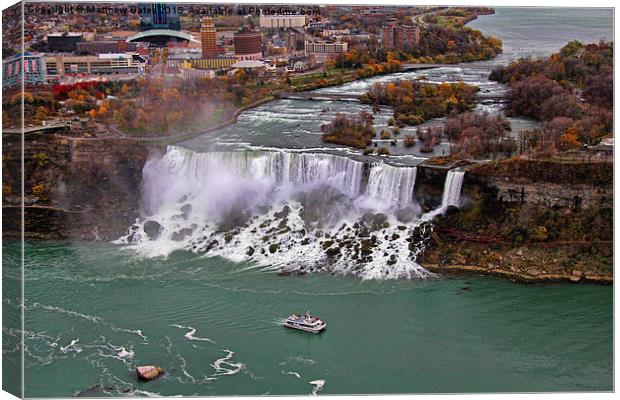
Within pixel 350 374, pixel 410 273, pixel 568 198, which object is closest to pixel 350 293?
pixel 410 273

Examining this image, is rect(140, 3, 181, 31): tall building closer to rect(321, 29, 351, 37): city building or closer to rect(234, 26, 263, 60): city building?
rect(234, 26, 263, 60): city building

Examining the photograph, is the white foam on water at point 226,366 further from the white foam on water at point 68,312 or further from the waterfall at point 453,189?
the waterfall at point 453,189

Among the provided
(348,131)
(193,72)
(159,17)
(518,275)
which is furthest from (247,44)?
(518,275)

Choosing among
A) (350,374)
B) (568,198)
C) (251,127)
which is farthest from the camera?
(251,127)

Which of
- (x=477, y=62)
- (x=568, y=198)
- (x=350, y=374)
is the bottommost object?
(x=350, y=374)

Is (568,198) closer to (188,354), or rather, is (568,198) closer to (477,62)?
(477,62)

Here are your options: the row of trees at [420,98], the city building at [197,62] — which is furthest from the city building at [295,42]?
the row of trees at [420,98]

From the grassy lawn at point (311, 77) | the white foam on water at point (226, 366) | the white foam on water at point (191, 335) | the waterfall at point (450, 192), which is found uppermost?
the grassy lawn at point (311, 77)
